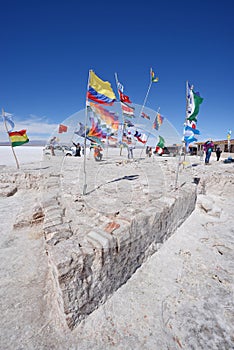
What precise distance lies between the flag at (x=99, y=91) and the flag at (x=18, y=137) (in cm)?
607

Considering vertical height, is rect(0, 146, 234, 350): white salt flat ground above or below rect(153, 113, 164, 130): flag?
below

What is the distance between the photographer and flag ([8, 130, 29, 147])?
8.80m

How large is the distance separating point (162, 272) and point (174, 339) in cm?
95

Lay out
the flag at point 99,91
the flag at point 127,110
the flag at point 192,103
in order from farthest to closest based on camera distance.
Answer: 1. the flag at point 127,110
2. the flag at point 192,103
3. the flag at point 99,91

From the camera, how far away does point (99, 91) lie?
4949 millimetres

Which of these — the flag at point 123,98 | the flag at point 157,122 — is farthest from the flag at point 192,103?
the flag at point 123,98

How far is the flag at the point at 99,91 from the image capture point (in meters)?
4.81

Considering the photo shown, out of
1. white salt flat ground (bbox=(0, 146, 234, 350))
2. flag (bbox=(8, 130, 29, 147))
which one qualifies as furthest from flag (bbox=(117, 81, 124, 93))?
white salt flat ground (bbox=(0, 146, 234, 350))

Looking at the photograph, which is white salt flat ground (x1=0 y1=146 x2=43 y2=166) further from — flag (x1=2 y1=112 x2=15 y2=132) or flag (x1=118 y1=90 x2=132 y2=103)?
flag (x1=118 y1=90 x2=132 y2=103)

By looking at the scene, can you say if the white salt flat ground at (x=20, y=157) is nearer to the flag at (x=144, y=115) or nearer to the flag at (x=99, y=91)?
the flag at (x=144, y=115)

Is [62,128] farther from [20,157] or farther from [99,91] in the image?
[20,157]

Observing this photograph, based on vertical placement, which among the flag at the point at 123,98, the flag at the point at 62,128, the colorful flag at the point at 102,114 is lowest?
the colorful flag at the point at 102,114

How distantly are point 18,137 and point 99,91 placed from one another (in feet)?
20.9

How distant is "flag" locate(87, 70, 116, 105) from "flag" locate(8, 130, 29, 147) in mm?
6072
